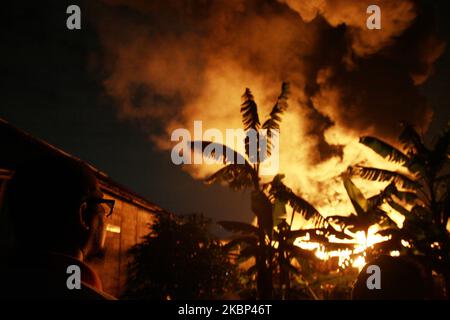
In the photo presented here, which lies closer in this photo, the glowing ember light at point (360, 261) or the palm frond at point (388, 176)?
the palm frond at point (388, 176)

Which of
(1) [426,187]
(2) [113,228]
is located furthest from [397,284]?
(2) [113,228]

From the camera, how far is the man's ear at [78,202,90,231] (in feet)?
4.48

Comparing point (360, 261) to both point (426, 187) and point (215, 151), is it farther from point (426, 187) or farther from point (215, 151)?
point (215, 151)

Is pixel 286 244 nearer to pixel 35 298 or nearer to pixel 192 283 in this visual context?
pixel 192 283

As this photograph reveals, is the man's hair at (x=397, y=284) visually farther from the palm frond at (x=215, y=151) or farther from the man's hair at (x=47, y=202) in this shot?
the palm frond at (x=215, y=151)

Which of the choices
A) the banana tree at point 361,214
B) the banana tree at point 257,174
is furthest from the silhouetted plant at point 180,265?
the banana tree at point 361,214

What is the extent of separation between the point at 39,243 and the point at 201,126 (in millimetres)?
17738

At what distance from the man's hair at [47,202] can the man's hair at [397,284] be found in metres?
1.76

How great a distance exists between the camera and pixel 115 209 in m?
12.5

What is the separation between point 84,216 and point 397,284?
1.92 meters

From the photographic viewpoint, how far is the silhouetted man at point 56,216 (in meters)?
1.17

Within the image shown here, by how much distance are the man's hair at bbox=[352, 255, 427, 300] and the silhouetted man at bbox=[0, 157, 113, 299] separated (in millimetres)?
1683
